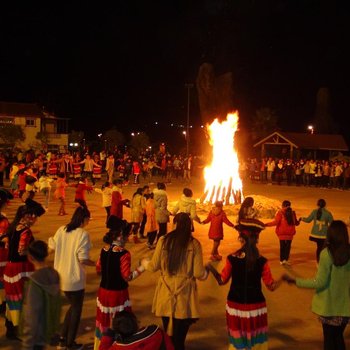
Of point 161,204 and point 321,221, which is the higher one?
point 161,204

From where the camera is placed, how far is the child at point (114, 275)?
5.05 m

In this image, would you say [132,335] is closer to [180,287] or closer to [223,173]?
[180,287]

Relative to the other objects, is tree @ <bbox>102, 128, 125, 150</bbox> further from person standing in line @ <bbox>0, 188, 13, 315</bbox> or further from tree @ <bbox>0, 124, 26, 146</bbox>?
person standing in line @ <bbox>0, 188, 13, 315</bbox>

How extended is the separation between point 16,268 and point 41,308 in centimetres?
199

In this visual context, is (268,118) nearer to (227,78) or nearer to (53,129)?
(227,78)

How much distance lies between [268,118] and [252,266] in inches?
2029

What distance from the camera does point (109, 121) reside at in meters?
84.5

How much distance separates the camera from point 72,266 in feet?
17.7

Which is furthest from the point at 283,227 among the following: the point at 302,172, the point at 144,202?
the point at 302,172

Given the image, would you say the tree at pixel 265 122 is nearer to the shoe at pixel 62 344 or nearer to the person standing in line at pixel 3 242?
the person standing in line at pixel 3 242

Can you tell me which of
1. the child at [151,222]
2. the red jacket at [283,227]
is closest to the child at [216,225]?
the red jacket at [283,227]

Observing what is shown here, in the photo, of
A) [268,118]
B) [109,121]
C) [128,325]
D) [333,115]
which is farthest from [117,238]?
[109,121]

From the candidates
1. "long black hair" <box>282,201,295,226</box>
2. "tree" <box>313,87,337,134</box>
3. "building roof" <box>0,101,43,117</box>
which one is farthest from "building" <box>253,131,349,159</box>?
"building roof" <box>0,101,43,117</box>

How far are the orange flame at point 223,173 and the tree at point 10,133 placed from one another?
39.3 m
